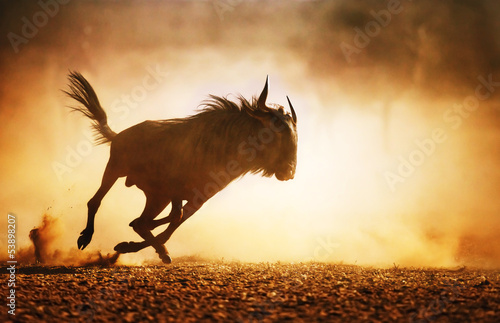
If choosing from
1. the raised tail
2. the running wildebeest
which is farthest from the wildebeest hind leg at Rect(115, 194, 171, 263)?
the raised tail

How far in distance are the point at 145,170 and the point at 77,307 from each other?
3892 mm

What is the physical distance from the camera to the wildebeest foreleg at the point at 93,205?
771cm

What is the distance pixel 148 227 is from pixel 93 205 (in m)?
1.13

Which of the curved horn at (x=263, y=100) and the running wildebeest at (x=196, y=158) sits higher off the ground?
the curved horn at (x=263, y=100)

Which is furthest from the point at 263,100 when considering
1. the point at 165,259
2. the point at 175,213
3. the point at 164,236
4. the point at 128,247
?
the point at 128,247

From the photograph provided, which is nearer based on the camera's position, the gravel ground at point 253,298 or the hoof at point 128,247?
the gravel ground at point 253,298

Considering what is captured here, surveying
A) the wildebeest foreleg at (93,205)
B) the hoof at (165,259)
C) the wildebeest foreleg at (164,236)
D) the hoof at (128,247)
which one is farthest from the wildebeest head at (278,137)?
the wildebeest foreleg at (93,205)

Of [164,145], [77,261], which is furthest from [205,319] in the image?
[77,261]

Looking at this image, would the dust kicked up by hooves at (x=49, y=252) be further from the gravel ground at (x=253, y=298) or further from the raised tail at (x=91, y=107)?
the gravel ground at (x=253, y=298)

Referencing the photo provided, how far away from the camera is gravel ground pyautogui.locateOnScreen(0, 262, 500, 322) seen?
381 cm

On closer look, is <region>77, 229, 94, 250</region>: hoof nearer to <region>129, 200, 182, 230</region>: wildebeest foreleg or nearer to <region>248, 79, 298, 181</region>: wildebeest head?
<region>129, 200, 182, 230</region>: wildebeest foreleg

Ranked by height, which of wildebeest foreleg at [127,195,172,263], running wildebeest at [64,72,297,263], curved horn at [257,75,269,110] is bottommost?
wildebeest foreleg at [127,195,172,263]

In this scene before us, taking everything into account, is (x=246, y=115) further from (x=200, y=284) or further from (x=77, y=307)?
(x=77, y=307)

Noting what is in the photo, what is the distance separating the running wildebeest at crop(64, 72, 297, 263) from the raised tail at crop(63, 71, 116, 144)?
0.71 metres
